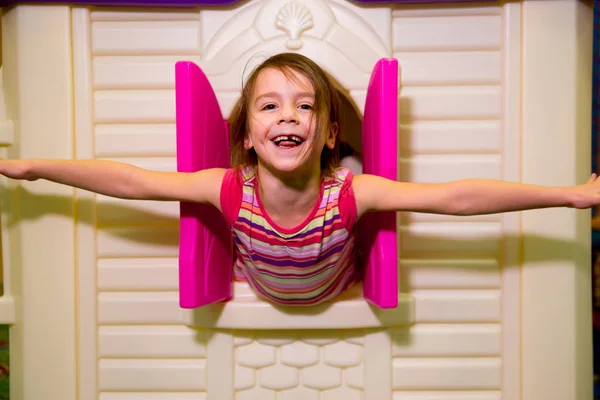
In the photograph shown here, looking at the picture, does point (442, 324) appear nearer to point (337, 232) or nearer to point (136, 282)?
point (337, 232)

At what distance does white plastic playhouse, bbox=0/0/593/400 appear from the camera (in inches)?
44.9

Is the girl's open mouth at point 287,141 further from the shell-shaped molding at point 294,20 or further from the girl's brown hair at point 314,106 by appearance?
the shell-shaped molding at point 294,20

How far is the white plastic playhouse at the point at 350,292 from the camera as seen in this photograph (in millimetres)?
1141

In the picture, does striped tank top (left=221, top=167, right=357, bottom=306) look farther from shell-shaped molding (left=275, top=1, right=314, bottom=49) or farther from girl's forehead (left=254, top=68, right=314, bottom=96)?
shell-shaped molding (left=275, top=1, right=314, bottom=49)

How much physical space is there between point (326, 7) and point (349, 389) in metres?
0.91

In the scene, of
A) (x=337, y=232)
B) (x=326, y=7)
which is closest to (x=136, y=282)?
(x=337, y=232)

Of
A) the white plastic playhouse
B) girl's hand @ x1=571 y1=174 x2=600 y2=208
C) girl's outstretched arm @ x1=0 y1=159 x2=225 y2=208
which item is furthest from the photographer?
the white plastic playhouse

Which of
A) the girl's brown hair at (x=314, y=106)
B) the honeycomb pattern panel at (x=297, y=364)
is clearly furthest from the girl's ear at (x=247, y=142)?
the honeycomb pattern panel at (x=297, y=364)

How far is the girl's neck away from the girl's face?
0.02 m

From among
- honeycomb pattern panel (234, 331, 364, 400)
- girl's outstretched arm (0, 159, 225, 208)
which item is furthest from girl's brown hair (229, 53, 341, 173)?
honeycomb pattern panel (234, 331, 364, 400)

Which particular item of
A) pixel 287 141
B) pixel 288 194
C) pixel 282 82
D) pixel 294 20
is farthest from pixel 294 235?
pixel 294 20

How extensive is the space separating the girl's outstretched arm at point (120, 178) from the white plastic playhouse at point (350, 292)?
0.14 metres

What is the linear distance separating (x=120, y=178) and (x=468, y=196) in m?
0.71

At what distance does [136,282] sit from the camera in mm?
1186
